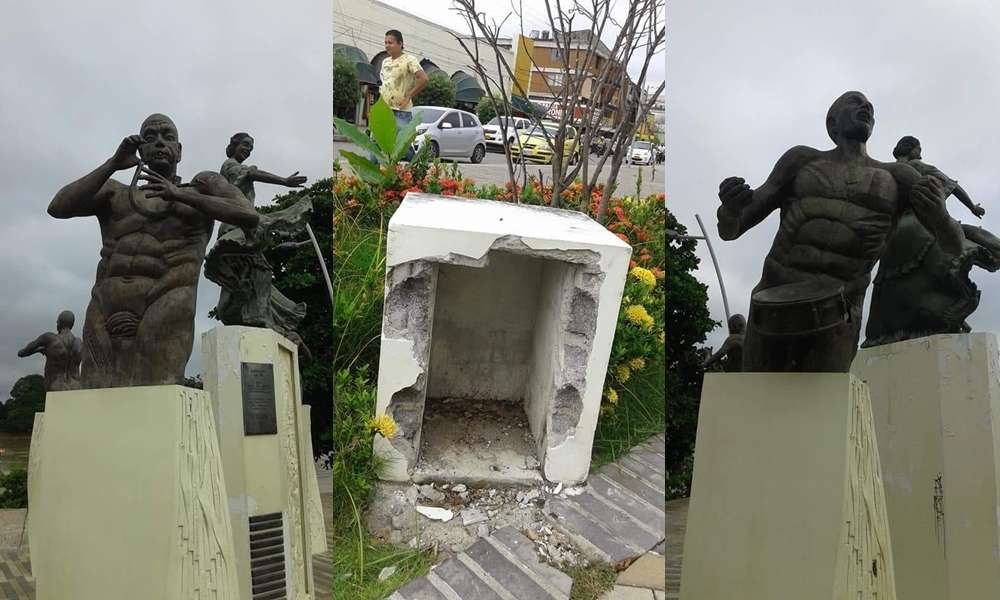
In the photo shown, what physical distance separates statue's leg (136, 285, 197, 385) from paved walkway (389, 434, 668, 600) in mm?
1331

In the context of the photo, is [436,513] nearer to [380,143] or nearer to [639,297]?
[639,297]

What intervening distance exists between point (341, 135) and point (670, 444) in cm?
261

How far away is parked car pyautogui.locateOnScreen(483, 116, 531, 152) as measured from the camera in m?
4.85

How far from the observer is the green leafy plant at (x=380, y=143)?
4.05 m

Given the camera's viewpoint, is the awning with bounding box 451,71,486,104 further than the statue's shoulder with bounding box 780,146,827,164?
Yes

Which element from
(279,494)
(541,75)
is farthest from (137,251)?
(541,75)

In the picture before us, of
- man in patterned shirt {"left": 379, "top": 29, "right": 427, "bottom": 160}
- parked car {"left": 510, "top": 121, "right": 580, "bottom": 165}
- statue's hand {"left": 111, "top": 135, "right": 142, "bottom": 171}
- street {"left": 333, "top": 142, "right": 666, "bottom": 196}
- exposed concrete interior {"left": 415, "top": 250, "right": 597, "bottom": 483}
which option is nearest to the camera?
statue's hand {"left": 111, "top": 135, "right": 142, "bottom": 171}

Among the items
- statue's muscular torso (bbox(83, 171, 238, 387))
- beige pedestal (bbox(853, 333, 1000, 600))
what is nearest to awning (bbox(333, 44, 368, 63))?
statue's muscular torso (bbox(83, 171, 238, 387))

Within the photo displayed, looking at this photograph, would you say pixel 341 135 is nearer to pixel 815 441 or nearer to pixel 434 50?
pixel 434 50

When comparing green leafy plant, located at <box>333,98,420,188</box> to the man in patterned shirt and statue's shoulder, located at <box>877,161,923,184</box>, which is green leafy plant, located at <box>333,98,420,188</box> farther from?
statue's shoulder, located at <box>877,161,923,184</box>

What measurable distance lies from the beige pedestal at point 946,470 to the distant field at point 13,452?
3.40 metres

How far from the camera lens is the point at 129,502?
1915 millimetres

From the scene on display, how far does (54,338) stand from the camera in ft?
8.92

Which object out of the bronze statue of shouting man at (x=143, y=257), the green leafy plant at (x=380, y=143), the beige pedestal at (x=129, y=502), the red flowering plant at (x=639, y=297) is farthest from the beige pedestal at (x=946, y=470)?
the green leafy plant at (x=380, y=143)
